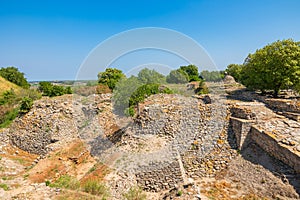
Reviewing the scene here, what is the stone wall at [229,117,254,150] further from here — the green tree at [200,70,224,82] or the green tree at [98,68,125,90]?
the green tree at [200,70,224,82]

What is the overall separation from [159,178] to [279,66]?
1326cm

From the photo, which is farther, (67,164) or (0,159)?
(0,159)

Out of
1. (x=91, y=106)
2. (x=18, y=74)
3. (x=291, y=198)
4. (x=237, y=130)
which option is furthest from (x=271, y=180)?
(x=18, y=74)

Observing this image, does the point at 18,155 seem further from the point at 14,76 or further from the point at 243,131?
the point at 14,76

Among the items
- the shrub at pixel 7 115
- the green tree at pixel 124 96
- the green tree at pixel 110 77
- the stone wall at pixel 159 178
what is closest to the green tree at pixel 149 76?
the green tree at pixel 110 77

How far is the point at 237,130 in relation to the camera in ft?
29.1

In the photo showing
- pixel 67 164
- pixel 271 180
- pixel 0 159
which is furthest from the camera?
pixel 0 159

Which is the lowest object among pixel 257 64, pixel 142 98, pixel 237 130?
pixel 237 130

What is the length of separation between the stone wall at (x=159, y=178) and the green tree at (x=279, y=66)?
11.9 metres

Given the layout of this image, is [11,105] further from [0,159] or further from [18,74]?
[18,74]

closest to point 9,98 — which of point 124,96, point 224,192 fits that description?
point 124,96

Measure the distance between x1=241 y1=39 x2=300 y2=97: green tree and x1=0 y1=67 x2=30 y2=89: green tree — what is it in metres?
35.4

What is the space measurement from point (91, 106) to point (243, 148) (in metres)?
12.5

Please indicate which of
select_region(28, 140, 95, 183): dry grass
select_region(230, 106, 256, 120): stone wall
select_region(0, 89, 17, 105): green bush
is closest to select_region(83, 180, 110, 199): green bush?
select_region(28, 140, 95, 183): dry grass
